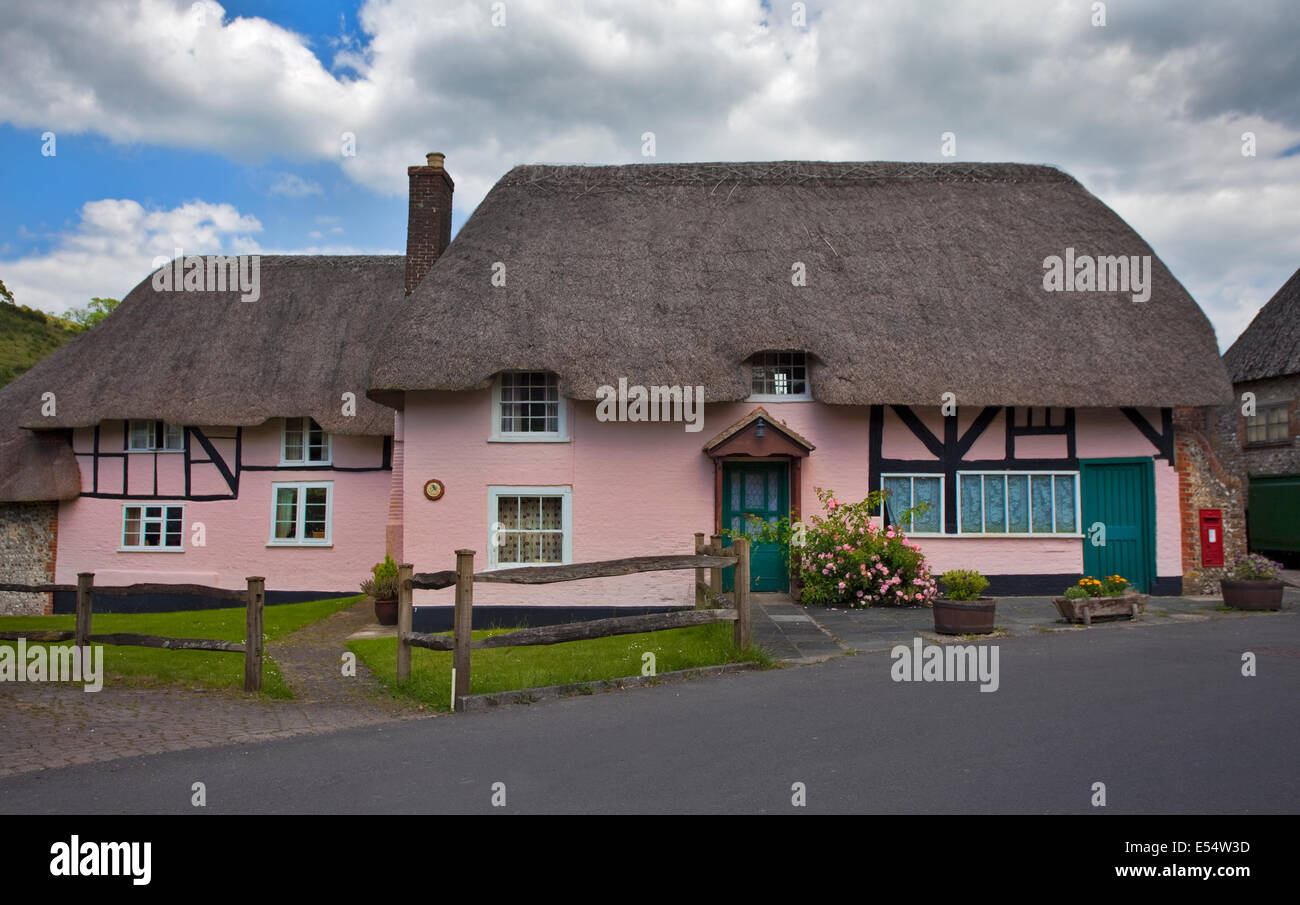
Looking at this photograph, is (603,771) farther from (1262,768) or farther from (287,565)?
(287,565)

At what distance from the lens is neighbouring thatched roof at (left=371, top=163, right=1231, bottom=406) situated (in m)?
14.8

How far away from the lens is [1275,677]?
8.60 m

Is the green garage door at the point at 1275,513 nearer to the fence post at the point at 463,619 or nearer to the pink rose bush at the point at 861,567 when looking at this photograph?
the pink rose bush at the point at 861,567

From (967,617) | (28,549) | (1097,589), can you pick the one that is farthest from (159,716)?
(28,549)

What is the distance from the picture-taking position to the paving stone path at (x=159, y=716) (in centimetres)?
723

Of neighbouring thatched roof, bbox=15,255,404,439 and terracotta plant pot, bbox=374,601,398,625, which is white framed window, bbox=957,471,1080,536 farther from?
neighbouring thatched roof, bbox=15,255,404,439

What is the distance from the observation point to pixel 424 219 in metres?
18.0

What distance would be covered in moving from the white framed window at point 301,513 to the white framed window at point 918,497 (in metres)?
12.0

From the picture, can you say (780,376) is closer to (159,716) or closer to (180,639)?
(180,639)

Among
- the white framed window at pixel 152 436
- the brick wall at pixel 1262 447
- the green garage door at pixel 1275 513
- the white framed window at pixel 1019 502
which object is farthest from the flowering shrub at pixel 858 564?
the white framed window at pixel 152 436

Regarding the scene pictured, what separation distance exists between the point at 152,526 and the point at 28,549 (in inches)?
105

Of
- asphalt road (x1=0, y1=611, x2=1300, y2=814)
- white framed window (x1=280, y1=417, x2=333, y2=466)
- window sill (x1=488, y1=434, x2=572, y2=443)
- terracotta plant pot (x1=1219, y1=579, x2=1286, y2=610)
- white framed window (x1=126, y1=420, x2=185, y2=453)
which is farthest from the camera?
white framed window (x1=126, y1=420, x2=185, y2=453)

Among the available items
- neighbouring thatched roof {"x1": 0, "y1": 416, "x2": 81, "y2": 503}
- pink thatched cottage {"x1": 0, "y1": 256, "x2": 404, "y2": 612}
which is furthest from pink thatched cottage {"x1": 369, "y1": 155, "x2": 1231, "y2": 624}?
neighbouring thatched roof {"x1": 0, "y1": 416, "x2": 81, "y2": 503}

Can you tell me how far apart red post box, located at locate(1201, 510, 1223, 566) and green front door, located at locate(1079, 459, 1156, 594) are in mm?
890
